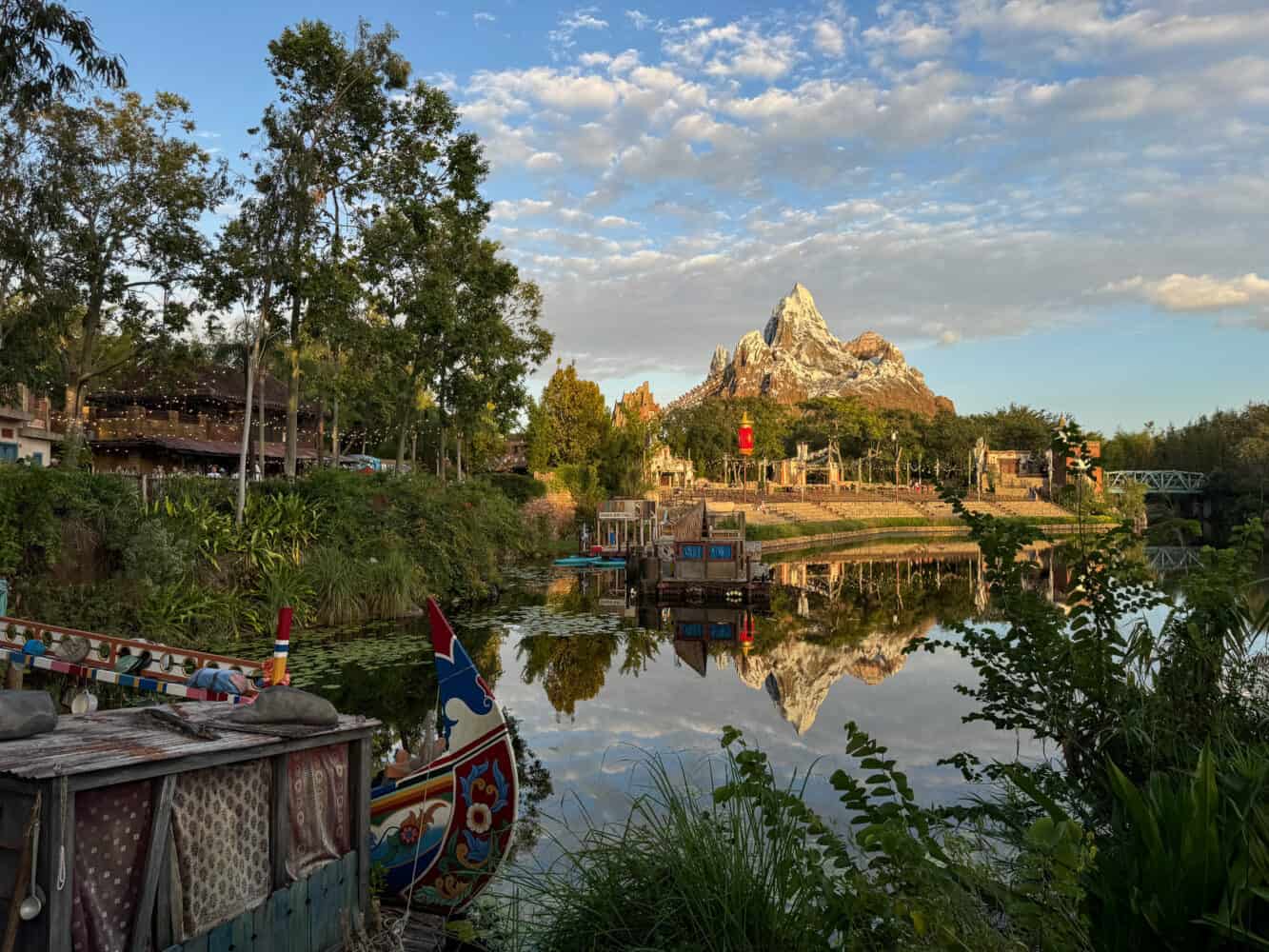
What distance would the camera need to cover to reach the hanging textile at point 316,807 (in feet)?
15.7

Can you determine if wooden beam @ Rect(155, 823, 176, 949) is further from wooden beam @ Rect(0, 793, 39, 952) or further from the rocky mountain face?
the rocky mountain face

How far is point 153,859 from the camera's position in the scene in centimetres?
390

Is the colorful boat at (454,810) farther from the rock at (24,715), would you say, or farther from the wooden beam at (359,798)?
the rock at (24,715)

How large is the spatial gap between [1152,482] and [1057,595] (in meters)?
52.4

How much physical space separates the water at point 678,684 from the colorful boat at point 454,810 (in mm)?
722

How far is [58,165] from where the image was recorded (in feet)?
59.4

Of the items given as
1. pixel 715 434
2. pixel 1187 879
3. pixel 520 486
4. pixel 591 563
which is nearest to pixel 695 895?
pixel 1187 879

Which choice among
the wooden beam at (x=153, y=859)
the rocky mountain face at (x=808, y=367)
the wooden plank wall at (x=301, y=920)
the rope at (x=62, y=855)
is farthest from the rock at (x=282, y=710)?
the rocky mountain face at (x=808, y=367)

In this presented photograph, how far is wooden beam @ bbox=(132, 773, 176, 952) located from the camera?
3.83m

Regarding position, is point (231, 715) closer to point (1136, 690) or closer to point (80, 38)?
point (1136, 690)

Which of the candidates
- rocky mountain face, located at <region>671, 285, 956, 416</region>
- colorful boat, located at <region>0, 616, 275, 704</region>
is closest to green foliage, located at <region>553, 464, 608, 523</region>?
colorful boat, located at <region>0, 616, 275, 704</region>

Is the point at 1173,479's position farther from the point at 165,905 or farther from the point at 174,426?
the point at 165,905

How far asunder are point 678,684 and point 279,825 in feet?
36.9

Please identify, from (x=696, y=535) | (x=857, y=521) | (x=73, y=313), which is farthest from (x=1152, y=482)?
(x=73, y=313)
